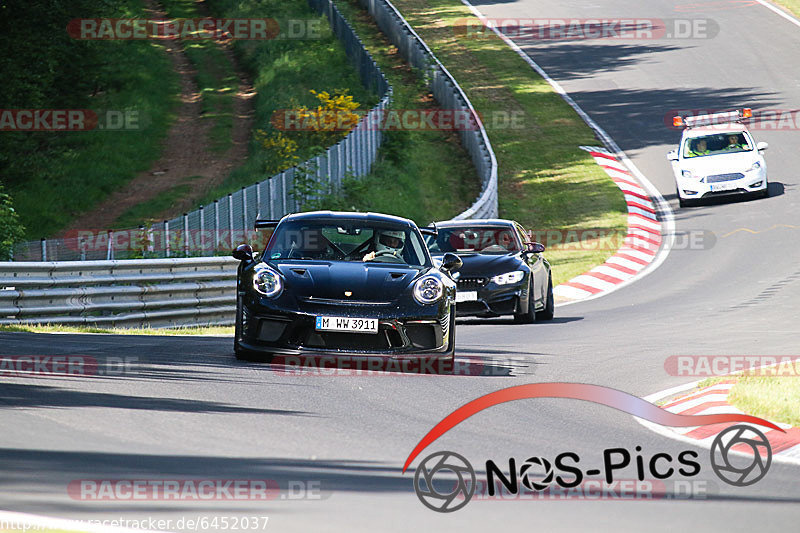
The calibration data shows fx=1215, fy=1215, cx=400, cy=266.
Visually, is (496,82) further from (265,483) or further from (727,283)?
(265,483)

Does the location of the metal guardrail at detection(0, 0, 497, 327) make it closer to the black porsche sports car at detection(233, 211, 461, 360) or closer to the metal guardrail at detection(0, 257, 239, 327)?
the metal guardrail at detection(0, 257, 239, 327)

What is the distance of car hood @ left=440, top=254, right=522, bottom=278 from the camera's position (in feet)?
55.2

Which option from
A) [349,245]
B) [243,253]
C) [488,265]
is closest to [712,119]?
[488,265]

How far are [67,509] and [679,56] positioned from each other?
44639mm

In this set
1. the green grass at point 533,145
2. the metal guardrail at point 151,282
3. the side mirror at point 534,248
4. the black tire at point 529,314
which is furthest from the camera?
the green grass at point 533,145

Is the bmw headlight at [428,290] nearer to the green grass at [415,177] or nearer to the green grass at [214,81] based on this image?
the green grass at [415,177]

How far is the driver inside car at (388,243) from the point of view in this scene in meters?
11.4

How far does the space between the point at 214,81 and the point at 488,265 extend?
28.3 metres

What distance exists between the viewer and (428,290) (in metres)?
10.6

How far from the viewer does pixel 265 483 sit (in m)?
6.23

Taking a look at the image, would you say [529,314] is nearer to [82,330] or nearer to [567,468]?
[82,330]

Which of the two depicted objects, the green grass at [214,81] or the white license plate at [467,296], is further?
the green grass at [214,81]

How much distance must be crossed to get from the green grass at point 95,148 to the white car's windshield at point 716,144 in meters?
15.0

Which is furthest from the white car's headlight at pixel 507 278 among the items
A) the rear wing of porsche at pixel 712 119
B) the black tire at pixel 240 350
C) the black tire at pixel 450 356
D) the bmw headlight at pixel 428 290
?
the rear wing of porsche at pixel 712 119
